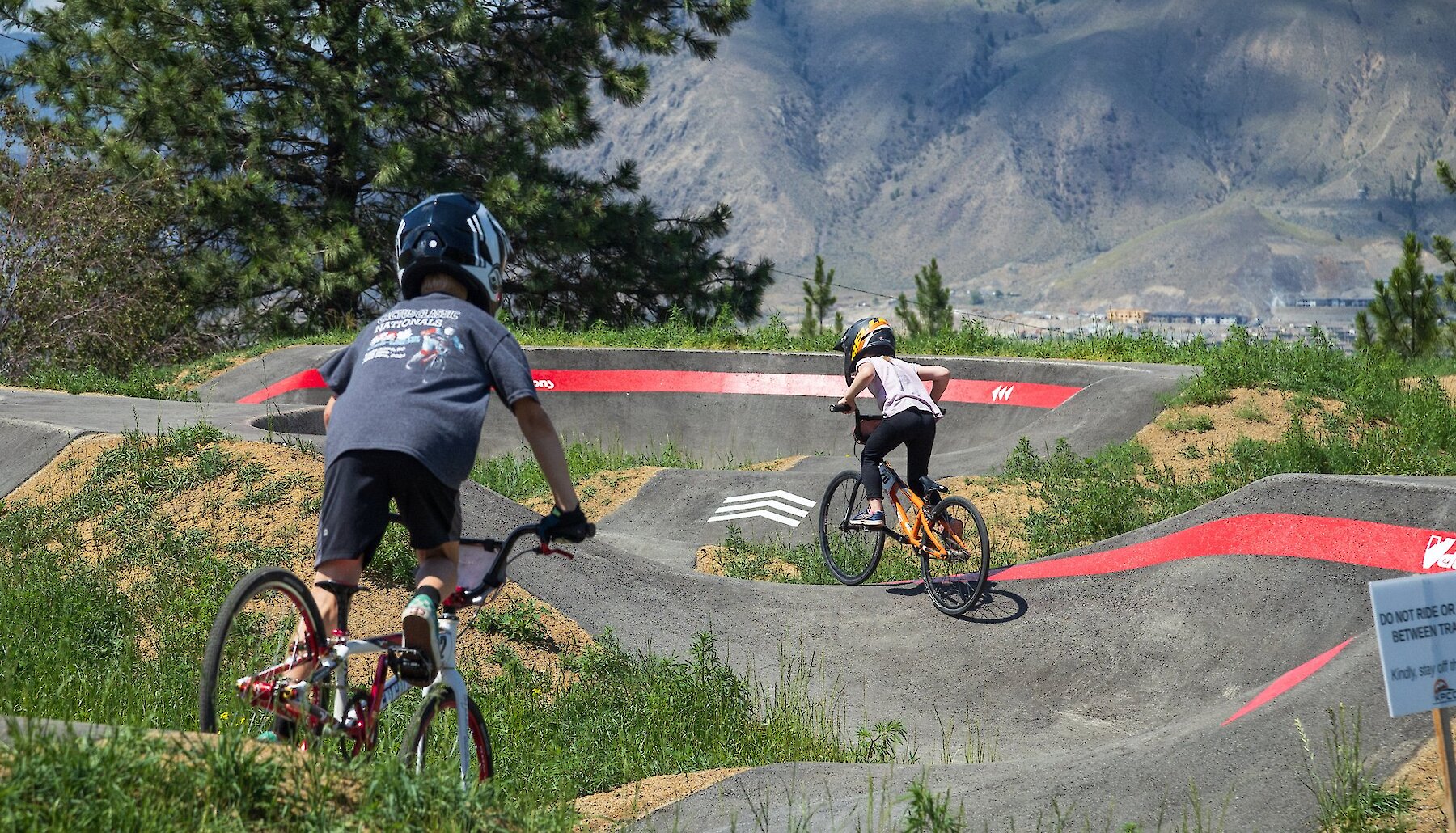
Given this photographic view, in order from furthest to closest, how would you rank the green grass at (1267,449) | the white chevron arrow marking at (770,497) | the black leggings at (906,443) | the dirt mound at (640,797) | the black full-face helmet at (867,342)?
the white chevron arrow marking at (770,497) < the green grass at (1267,449) < the black full-face helmet at (867,342) < the black leggings at (906,443) < the dirt mound at (640,797)

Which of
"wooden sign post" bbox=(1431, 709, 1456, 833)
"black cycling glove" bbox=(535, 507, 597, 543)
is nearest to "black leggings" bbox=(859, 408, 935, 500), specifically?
"wooden sign post" bbox=(1431, 709, 1456, 833)

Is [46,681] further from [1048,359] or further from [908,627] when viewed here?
[1048,359]

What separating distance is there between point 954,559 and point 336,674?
6676 millimetres

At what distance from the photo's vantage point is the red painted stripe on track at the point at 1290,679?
7.07 metres

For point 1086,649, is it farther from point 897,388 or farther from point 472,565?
point 472,565

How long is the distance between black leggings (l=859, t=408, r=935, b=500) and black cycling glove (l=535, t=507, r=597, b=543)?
6.47 m

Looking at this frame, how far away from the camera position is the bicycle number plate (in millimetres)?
4777

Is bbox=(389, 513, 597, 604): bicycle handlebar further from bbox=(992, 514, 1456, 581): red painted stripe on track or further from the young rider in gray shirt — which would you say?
bbox=(992, 514, 1456, 581): red painted stripe on track

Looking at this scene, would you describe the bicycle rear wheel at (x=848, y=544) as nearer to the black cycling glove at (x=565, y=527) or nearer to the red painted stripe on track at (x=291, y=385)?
the black cycling glove at (x=565, y=527)

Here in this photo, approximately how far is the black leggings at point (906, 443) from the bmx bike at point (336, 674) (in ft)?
20.8

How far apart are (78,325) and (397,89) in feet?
26.5

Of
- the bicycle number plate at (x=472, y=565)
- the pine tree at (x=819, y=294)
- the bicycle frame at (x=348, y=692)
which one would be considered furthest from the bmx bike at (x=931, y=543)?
the pine tree at (x=819, y=294)

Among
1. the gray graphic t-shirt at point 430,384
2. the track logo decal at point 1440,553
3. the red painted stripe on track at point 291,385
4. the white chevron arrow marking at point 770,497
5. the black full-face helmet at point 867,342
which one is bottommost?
the track logo decal at point 1440,553

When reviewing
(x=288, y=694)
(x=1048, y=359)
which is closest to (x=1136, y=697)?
(x=288, y=694)
